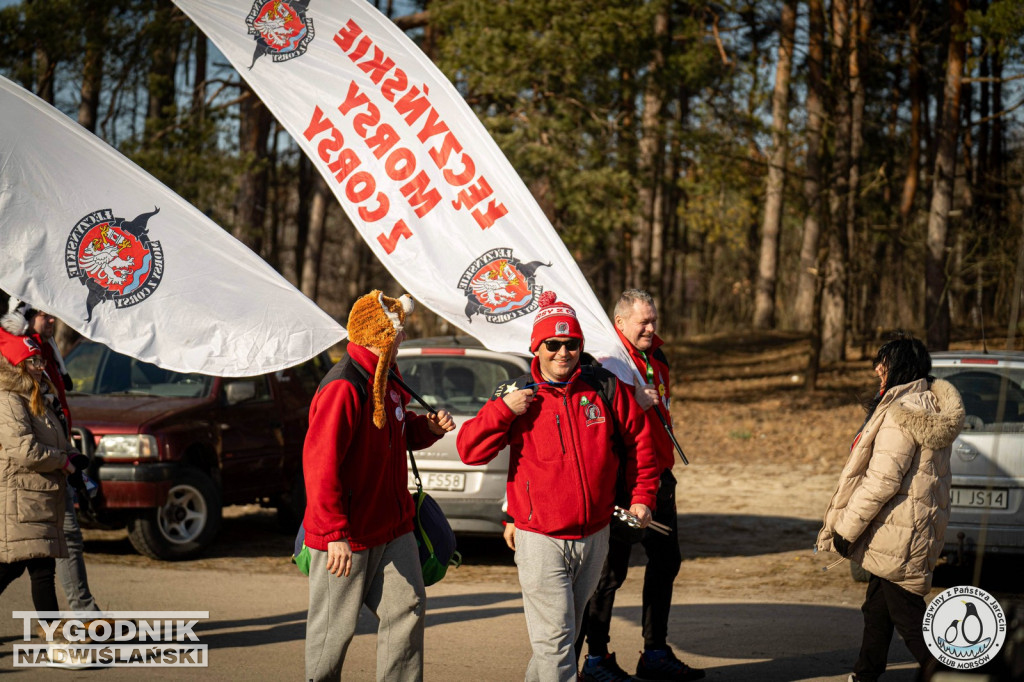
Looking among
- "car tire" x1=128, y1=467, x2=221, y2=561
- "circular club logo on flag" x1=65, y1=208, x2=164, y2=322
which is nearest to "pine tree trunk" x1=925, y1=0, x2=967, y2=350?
"car tire" x1=128, y1=467, x2=221, y2=561

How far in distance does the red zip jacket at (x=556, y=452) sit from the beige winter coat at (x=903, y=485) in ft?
4.20

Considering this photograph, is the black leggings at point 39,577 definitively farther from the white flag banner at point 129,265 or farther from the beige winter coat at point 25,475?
the white flag banner at point 129,265

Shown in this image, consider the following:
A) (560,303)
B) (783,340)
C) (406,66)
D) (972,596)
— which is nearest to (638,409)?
(560,303)

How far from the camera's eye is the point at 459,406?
346 inches

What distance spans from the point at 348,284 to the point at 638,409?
3963 cm

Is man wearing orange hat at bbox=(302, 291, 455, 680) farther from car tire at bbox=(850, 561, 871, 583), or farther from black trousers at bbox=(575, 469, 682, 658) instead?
car tire at bbox=(850, 561, 871, 583)

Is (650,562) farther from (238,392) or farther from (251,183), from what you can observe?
(251,183)

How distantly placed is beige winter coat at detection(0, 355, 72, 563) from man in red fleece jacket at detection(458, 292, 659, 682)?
98.4 inches

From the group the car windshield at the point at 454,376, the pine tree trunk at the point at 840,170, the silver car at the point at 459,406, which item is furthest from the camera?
the pine tree trunk at the point at 840,170

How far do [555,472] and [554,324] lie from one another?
63 centimetres

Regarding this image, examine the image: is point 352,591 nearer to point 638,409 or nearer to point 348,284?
point 638,409

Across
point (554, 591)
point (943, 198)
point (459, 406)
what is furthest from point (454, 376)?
point (943, 198)

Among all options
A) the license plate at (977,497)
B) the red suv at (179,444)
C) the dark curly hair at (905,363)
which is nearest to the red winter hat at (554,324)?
the dark curly hair at (905,363)

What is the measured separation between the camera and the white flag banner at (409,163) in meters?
5.04
